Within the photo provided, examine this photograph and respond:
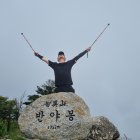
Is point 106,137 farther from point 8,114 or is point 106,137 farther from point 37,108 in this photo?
point 8,114

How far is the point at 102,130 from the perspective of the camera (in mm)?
12398

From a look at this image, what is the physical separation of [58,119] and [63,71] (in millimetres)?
1461

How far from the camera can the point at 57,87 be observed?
13039mm

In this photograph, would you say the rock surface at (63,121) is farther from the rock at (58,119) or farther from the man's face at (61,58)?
the man's face at (61,58)

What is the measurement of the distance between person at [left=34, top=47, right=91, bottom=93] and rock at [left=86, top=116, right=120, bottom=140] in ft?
4.15

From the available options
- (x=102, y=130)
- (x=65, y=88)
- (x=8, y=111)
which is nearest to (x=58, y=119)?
(x=65, y=88)

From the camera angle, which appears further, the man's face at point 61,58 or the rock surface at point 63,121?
the man's face at point 61,58

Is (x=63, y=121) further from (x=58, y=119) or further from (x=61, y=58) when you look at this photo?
(x=61, y=58)

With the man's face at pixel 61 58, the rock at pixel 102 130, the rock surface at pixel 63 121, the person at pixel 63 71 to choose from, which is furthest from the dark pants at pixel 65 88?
the rock at pixel 102 130

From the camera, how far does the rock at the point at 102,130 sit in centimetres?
1228

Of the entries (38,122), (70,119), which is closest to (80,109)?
(70,119)

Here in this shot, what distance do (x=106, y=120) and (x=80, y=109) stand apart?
0.89 metres

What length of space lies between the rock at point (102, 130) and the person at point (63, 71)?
1.26 metres

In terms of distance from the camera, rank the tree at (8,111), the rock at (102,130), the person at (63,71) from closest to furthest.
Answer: the rock at (102,130) < the person at (63,71) < the tree at (8,111)
